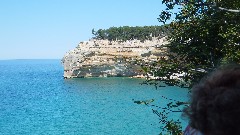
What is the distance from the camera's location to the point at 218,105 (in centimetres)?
111

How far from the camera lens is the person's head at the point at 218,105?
3.47ft

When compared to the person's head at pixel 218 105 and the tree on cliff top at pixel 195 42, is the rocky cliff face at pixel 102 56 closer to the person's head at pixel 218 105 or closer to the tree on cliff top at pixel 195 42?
the tree on cliff top at pixel 195 42

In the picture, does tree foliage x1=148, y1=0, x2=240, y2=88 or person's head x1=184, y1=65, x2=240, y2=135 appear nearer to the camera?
person's head x1=184, y1=65, x2=240, y2=135

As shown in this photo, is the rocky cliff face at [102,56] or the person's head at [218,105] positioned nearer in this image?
the person's head at [218,105]

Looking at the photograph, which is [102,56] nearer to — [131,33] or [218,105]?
[131,33]

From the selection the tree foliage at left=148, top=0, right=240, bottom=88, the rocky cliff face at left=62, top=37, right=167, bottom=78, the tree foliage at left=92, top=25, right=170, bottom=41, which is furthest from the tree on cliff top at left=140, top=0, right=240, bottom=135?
the tree foliage at left=92, top=25, right=170, bottom=41

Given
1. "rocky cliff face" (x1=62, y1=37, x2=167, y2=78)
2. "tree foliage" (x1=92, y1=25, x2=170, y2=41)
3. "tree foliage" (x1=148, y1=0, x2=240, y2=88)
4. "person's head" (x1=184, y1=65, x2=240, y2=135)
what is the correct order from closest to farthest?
"person's head" (x1=184, y1=65, x2=240, y2=135)
"tree foliage" (x1=148, y1=0, x2=240, y2=88)
"rocky cliff face" (x1=62, y1=37, x2=167, y2=78)
"tree foliage" (x1=92, y1=25, x2=170, y2=41)

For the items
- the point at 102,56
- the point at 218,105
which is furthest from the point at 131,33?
the point at 218,105

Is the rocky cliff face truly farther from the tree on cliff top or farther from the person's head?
the person's head

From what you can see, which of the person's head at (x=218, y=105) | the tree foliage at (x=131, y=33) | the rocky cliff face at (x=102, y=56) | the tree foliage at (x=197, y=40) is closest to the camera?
the person's head at (x=218, y=105)

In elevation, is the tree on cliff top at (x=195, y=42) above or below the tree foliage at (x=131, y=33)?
below

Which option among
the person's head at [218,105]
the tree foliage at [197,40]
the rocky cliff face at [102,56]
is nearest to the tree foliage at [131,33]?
the rocky cliff face at [102,56]

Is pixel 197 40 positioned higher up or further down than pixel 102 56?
→ higher up

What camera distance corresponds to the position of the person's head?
3.47ft
